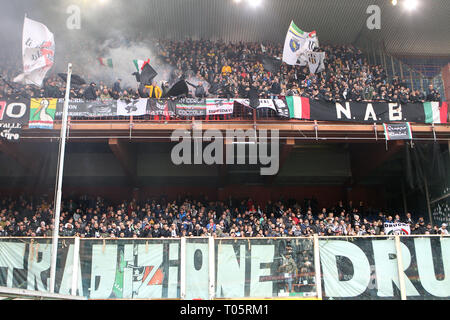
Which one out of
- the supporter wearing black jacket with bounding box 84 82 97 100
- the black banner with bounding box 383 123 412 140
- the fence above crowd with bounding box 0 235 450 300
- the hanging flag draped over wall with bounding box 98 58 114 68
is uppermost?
the hanging flag draped over wall with bounding box 98 58 114 68

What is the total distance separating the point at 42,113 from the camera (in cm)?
1692

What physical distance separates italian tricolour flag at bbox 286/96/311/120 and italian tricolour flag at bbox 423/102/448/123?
A: 4734 millimetres

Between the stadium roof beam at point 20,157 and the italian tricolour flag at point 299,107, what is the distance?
37.8ft

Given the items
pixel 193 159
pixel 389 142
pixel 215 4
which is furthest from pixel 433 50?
pixel 193 159

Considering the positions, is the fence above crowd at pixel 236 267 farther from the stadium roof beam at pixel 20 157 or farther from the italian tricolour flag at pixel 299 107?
the stadium roof beam at pixel 20 157

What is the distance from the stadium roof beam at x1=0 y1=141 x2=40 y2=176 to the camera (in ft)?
60.2

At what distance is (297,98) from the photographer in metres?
17.7

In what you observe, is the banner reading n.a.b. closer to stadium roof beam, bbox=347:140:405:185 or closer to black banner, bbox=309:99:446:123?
stadium roof beam, bbox=347:140:405:185

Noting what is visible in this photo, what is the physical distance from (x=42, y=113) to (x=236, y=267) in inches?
388

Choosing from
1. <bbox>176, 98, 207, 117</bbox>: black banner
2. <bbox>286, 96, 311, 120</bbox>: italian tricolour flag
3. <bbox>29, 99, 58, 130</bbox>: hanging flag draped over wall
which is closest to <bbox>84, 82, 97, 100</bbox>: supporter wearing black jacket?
<bbox>29, 99, 58, 130</bbox>: hanging flag draped over wall

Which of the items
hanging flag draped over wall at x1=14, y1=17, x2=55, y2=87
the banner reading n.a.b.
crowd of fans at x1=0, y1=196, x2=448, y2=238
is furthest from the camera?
the banner reading n.a.b.

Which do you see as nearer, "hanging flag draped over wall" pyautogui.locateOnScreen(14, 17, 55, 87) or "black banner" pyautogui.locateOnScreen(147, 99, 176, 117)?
"hanging flag draped over wall" pyautogui.locateOnScreen(14, 17, 55, 87)

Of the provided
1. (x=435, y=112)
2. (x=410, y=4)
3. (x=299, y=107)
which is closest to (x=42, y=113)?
(x=299, y=107)

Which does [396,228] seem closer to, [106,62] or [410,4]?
[410,4]
